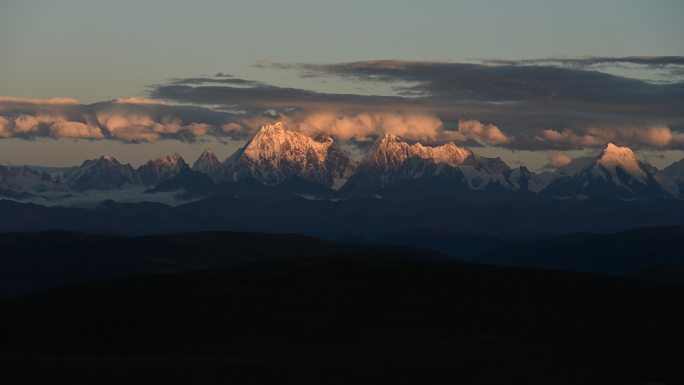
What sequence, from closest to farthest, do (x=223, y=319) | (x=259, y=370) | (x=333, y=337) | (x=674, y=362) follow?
(x=259, y=370) < (x=674, y=362) < (x=333, y=337) < (x=223, y=319)

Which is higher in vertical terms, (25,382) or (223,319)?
(25,382)

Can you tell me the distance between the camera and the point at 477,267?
17325 centimetres

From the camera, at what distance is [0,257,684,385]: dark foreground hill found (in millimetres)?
98625

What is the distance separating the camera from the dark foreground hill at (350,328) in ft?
324

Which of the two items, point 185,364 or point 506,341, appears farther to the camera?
point 506,341

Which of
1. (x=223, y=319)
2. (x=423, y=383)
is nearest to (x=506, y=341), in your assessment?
(x=423, y=383)

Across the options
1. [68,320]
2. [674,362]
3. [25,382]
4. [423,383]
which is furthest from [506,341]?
[68,320]

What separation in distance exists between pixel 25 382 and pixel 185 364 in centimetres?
1389

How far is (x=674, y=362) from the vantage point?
375 ft

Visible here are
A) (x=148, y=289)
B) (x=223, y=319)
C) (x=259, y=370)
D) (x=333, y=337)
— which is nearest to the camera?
(x=259, y=370)

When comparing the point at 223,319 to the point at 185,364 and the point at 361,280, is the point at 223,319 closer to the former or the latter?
the point at 361,280

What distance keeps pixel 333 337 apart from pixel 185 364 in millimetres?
31960

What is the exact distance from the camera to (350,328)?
131m

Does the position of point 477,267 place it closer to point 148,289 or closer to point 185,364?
point 148,289
